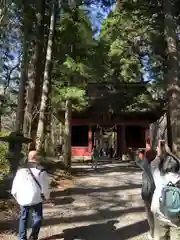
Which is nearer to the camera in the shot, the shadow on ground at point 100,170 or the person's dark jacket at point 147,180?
the person's dark jacket at point 147,180

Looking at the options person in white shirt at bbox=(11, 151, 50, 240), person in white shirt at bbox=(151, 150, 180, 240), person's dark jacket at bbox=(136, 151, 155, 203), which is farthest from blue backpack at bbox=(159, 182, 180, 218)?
person in white shirt at bbox=(11, 151, 50, 240)

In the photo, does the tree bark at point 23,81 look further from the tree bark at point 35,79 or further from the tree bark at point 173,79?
the tree bark at point 173,79

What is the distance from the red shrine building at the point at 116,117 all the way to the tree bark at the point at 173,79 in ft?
38.4

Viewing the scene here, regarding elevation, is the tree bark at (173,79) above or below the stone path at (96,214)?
above

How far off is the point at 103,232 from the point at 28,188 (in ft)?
6.59

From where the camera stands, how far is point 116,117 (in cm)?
2834

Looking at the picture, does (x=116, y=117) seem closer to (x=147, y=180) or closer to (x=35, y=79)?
(x=35, y=79)

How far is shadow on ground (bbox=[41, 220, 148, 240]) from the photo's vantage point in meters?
6.54

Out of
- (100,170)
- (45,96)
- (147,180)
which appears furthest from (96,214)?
(100,170)

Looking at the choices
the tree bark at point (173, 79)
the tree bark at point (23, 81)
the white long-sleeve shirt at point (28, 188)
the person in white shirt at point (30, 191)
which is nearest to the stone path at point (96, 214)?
the person in white shirt at point (30, 191)

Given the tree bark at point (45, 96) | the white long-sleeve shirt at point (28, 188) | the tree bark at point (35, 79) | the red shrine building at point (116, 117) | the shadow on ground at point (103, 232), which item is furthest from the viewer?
the red shrine building at point (116, 117)

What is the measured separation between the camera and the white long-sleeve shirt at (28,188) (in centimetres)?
568

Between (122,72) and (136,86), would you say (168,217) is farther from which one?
(122,72)

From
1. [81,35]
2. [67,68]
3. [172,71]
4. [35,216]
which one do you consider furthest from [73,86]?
[35,216]
